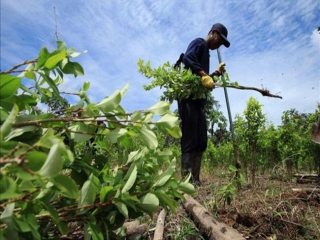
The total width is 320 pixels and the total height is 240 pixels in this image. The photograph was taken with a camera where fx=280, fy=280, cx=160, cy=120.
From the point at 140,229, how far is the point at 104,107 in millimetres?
1410

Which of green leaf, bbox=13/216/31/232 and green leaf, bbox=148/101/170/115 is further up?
green leaf, bbox=148/101/170/115

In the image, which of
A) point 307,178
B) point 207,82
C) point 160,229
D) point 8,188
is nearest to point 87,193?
point 8,188

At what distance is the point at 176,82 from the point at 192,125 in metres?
0.69

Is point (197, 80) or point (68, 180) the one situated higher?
point (197, 80)

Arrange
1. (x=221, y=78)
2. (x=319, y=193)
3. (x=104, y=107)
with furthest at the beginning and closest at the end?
(x=221, y=78), (x=319, y=193), (x=104, y=107)

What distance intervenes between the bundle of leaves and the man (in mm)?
140

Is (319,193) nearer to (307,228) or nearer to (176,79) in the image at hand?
(307,228)

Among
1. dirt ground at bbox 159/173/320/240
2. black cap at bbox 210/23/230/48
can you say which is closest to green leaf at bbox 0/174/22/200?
dirt ground at bbox 159/173/320/240

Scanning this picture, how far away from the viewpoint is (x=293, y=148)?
6.35 metres

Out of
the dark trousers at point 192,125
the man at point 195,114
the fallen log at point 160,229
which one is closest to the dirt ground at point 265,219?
the fallen log at point 160,229

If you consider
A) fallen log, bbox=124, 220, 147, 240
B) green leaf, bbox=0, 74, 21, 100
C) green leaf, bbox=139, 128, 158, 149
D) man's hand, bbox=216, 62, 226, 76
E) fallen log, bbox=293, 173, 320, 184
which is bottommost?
fallen log, bbox=124, 220, 147, 240

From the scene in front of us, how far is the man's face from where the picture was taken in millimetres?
4492

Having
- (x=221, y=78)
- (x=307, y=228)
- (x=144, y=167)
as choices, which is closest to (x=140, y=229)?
(x=144, y=167)

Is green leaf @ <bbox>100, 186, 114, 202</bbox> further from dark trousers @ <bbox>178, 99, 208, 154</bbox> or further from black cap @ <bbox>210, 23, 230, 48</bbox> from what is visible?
black cap @ <bbox>210, 23, 230, 48</bbox>
